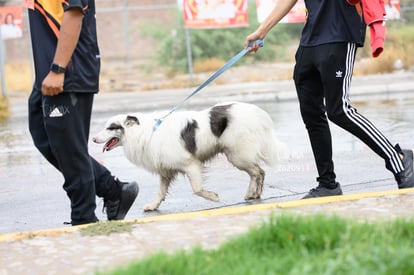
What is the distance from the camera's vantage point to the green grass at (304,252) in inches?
129

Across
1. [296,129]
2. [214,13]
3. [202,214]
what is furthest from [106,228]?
[214,13]

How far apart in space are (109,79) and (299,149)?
1206cm

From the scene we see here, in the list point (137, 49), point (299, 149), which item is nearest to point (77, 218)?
point (299, 149)

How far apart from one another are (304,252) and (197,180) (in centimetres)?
333

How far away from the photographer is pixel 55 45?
534cm

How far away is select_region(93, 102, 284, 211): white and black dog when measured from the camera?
22.4ft

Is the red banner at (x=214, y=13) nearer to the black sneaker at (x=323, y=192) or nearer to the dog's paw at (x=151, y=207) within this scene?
the dog's paw at (x=151, y=207)

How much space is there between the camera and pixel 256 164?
7168mm

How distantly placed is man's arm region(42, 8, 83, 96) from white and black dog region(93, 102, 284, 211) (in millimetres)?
1720

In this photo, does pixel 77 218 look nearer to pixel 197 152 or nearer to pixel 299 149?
pixel 197 152

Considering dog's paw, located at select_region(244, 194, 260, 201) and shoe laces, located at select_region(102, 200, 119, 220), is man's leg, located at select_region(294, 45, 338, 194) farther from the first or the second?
shoe laces, located at select_region(102, 200, 119, 220)

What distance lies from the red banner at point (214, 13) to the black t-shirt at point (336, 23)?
10966 mm

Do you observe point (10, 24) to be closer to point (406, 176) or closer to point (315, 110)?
point (315, 110)

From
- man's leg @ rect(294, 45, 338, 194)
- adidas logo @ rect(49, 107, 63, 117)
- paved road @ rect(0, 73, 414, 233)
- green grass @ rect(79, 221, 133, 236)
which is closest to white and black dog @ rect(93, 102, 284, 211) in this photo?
paved road @ rect(0, 73, 414, 233)
